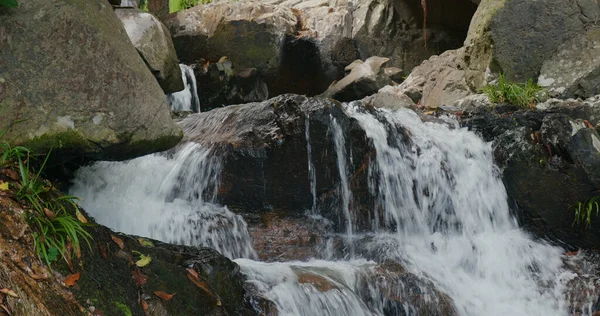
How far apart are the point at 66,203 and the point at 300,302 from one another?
5.57 ft

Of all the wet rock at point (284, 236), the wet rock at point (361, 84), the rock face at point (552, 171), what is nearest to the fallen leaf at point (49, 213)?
the wet rock at point (284, 236)

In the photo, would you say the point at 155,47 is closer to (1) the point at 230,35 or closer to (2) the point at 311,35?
(1) the point at 230,35

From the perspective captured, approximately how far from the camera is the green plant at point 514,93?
862 centimetres

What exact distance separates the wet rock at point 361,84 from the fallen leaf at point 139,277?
808 centimetres

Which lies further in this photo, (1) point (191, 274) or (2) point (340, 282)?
(2) point (340, 282)

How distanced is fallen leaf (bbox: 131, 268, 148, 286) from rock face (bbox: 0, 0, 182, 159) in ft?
3.06

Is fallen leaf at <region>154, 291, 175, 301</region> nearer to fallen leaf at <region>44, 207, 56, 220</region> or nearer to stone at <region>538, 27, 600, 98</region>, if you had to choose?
fallen leaf at <region>44, 207, 56, 220</region>

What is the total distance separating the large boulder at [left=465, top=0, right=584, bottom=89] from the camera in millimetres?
9086

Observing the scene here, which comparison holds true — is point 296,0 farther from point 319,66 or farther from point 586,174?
point 586,174

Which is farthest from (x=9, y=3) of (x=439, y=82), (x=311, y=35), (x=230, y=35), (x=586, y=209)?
(x=311, y=35)

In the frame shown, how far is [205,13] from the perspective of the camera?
11906mm

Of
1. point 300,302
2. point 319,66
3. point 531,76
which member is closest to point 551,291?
point 300,302

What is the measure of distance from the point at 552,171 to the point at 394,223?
178 cm

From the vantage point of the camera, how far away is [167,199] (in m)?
5.79
